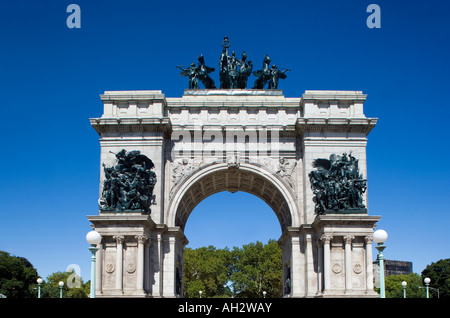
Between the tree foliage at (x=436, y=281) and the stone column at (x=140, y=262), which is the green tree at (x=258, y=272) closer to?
the tree foliage at (x=436, y=281)

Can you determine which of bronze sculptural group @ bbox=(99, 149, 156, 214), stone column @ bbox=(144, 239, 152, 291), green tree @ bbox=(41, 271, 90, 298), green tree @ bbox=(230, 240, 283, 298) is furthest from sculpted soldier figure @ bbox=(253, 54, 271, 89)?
green tree @ bbox=(230, 240, 283, 298)

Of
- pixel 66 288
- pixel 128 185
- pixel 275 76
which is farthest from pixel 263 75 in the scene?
pixel 66 288

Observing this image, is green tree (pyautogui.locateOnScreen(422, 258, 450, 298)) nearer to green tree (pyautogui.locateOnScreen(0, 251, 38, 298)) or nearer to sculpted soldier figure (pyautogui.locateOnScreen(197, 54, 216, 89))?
sculpted soldier figure (pyautogui.locateOnScreen(197, 54, 216, 89))

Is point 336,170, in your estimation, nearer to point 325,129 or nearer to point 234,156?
point 325,129

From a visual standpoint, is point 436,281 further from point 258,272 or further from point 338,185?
point 338,185

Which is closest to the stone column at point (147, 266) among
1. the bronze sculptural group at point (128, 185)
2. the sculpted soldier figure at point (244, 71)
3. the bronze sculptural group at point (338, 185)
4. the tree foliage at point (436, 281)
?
the bronze sculptural group at point (128, 185)

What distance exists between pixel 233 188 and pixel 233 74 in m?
8.63

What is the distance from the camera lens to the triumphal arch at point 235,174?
108 feet

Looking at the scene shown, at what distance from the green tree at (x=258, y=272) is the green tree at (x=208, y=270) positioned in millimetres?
1904
